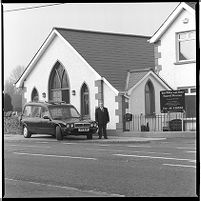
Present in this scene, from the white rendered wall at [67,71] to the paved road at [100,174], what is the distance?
3.37 m

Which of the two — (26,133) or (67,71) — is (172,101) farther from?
(26,133)

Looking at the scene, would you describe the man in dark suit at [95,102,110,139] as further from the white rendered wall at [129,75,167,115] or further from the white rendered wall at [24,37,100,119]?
the white rendered wall at [129,75,167,115]

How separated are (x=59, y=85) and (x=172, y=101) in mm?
3915

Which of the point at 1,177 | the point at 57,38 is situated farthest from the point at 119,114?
the point at 1,177

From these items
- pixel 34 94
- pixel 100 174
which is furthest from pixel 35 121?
pixel 100 174

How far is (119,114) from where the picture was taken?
2059 centimetres

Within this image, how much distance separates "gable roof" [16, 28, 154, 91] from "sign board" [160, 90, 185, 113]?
1.38 m

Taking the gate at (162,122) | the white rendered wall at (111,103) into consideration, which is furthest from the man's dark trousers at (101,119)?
the white rendered wall at (111,103)

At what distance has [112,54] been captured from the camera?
15.2 meters

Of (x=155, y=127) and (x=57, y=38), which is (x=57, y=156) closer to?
(x=57, y=38)

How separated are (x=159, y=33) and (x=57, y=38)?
20.3 feet

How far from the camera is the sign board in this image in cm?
1862

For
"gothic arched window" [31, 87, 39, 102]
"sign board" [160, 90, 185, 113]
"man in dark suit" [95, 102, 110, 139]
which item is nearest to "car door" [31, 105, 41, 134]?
"gothic arched window" [31, 87, 39, 102]

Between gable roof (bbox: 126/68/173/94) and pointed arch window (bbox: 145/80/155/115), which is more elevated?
gable roof (bbox: 126/68/173/94)
